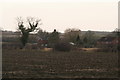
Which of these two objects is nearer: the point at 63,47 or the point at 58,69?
the point at 58,69

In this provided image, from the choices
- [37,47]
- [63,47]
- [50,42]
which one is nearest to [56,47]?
[63,47]

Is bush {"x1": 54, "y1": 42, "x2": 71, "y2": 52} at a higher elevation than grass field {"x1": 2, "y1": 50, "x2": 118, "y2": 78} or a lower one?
higher

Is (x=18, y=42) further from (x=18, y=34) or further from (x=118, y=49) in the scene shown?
(x=118, y=49)

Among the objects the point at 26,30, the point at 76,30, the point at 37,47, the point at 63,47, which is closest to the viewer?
the point at 63,47

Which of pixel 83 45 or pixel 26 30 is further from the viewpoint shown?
pixel 83 45

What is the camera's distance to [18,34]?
66.3m

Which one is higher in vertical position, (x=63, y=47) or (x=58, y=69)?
(x=63, y=47)

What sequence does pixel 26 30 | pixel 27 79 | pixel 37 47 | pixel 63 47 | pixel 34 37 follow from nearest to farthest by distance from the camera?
pixel 27 79
pixel 63 47
pixel 37 47
pixel 26 30
pixel 34 37

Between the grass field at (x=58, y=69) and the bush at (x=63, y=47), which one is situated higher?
the bush at (x=63, y=47)

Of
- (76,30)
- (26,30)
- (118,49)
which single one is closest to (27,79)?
(118,49)

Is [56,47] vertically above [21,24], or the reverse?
[21,24]

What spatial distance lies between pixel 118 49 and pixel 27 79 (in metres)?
43.3

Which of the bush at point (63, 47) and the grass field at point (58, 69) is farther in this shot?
the bush at point (63, 47)

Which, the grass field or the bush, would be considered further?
the bush
